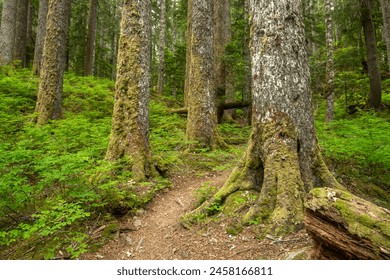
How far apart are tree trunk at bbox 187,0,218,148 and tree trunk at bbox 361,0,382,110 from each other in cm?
842

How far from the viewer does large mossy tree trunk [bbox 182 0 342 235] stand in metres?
3.96

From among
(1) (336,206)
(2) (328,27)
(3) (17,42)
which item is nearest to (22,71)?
(3) (17,42)

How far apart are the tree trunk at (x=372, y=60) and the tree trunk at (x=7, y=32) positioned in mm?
16706

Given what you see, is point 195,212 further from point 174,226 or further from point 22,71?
point 22,71

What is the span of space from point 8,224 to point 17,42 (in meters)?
15.5

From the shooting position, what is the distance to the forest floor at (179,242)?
3.37 metres

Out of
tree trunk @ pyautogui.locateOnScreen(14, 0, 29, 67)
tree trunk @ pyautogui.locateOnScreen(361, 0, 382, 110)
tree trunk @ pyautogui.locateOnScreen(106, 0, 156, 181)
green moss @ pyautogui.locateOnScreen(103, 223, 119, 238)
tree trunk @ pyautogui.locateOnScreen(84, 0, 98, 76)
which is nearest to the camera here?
green moss @ pyautogui.locateOnScreen(103, 223, 119, 238)

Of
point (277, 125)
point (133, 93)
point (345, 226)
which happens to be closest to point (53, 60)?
point (133, 93)

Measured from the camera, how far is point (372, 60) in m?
12.6

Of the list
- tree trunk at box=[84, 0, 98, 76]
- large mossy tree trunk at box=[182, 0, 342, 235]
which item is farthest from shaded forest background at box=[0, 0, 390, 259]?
tree trunk at box=[84, 0, 98, 76]

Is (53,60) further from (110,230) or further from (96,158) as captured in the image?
(110,230)

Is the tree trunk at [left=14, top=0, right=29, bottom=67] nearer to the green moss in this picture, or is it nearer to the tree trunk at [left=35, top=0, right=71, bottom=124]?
the tree trunk at [left=35, top=0, right=71, bottom=124]

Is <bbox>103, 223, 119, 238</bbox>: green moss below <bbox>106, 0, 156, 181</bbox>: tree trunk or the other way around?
below

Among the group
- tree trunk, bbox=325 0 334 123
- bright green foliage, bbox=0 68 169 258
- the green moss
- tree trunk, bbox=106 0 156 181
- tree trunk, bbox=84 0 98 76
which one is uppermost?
tree trunk, bbox=84 0 98 76
